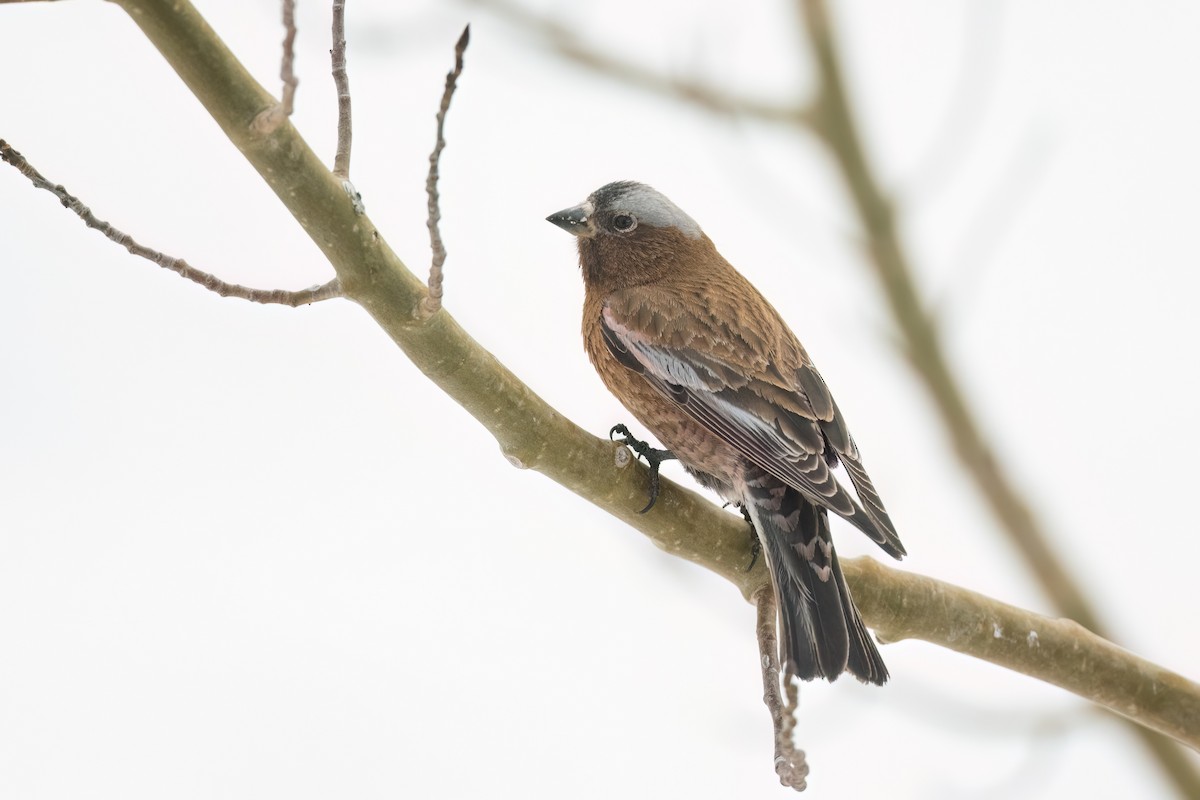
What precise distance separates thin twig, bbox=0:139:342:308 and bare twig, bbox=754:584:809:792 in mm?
953

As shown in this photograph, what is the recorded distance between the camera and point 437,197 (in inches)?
64.3

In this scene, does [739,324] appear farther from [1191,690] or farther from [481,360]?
[1191,690]

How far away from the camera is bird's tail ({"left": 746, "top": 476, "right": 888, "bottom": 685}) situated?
2244 mm

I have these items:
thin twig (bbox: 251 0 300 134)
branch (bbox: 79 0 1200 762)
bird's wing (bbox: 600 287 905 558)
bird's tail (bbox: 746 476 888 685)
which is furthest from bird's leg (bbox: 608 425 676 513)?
thin twig (bbox: 251 0 300 134)

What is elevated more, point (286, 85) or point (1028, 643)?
point (286, 85)

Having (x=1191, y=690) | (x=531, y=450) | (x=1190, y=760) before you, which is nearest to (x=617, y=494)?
(x=531, y=450)

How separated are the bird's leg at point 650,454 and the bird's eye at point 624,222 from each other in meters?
0.66

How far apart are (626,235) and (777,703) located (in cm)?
144

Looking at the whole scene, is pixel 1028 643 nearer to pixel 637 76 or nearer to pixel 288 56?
pixel 637 76

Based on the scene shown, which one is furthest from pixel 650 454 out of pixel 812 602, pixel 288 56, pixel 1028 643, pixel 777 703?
pixel 288 56

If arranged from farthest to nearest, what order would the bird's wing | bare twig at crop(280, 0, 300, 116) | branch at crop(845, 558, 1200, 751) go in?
branch at crop(845, 558, 1200, 751)
the bird's wing
bare twig at crop(280, 0, 300, 116)

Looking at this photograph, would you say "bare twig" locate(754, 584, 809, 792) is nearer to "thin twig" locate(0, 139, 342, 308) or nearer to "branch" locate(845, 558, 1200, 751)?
"branch" locate(845, 558, 1200, 751)

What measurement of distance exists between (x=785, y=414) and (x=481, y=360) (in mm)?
801

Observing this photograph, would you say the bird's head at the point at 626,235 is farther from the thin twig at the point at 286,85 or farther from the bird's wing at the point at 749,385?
the thin twig at the point at 286,85
